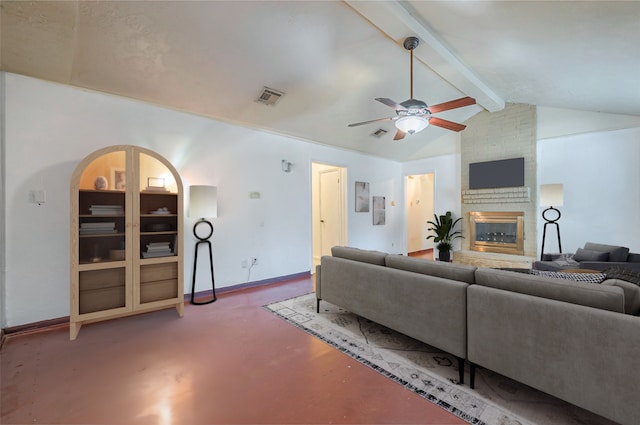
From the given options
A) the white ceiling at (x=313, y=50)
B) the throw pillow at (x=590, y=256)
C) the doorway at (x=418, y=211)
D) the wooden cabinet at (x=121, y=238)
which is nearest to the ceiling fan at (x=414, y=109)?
the white ceiling at (x=313, y=50)

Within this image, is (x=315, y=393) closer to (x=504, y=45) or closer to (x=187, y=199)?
(x=187, y=199)

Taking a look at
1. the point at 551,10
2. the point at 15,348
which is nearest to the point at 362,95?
the point at 551,10

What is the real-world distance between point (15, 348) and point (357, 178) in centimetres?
559

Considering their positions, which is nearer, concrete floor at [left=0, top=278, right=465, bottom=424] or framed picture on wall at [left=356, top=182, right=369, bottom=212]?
concrete floor at [left=0, top=278, right=465, bottom=424]

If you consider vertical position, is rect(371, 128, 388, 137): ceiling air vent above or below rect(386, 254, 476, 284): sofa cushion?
above

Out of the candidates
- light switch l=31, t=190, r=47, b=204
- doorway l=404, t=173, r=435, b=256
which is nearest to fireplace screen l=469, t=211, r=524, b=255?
doorway l=404, t=173, r=435, b=256

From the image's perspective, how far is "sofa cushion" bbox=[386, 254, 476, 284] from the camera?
6.91ft

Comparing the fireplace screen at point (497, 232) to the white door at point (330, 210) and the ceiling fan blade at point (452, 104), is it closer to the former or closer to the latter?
the white door at point (330, 210)

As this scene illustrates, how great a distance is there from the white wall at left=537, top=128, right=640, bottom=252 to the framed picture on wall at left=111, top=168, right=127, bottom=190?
685cm

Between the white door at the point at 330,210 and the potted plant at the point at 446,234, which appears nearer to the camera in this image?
the white door at the point at 330,210

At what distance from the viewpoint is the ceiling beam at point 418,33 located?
2.46 metres

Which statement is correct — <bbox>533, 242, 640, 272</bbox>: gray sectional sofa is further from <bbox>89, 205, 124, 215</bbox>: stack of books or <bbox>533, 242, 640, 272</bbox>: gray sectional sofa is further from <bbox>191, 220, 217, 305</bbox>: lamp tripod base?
<bbox>89, 205, 124, 215</bbox>: stack of books

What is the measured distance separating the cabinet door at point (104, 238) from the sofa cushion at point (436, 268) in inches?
112

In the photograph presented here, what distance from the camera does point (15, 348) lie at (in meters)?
2.48
